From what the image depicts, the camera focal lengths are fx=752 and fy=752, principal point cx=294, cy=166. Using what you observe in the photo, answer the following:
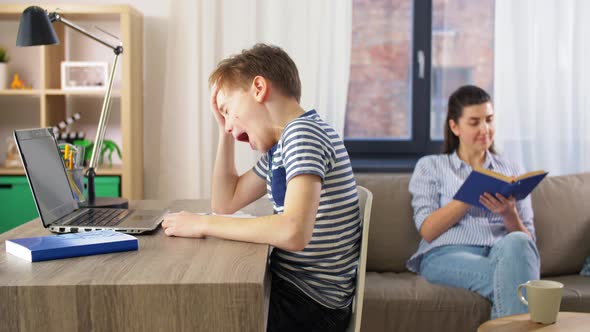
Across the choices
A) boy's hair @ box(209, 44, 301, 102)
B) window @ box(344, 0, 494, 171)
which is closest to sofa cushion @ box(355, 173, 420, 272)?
window @ box(344, 0, 494, 171)

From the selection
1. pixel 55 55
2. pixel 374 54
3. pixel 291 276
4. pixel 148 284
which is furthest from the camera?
pixel 374 54

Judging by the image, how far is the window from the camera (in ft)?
12.8

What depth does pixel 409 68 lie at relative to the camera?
3.98 m

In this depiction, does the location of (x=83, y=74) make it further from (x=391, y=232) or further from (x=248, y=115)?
(x=248, y=115)

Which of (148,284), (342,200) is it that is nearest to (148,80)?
(342,200)

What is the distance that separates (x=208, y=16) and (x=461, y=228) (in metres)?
1.63

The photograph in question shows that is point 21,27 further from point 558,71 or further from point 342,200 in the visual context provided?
point 558,71

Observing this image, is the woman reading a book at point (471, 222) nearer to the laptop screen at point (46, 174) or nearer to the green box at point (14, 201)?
the laptop screen at point (46, 174)

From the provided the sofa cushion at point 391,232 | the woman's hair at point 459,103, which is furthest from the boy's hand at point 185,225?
the woman's hair at point 459,103

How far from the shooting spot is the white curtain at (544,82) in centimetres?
365

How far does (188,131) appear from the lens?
11.9 feet

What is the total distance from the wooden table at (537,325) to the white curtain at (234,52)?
5.79 ft

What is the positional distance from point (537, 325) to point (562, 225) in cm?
117

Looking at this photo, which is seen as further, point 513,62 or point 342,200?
point 513,62
